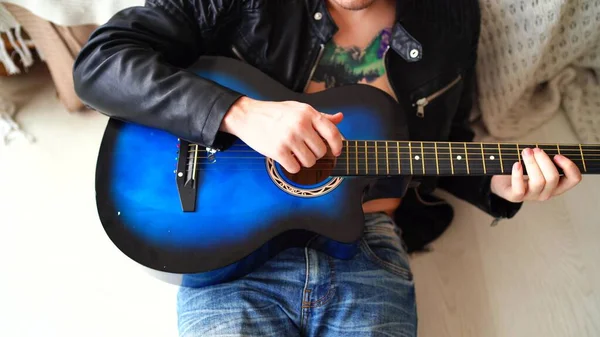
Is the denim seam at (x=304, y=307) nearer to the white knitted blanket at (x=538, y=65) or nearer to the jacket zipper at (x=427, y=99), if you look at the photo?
the jacket zipper at (x=427, y=99)

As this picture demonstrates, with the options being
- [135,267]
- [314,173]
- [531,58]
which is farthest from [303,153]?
[531,58]

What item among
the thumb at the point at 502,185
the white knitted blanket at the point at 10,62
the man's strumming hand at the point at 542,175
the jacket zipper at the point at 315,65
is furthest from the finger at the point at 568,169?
the white knitted blanket at the point at 10,62

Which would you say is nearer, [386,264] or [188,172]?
[188,172]

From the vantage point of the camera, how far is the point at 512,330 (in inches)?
45.9

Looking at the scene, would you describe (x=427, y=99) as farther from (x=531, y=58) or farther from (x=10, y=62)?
(x=10, y=62)

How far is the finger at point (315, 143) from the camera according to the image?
0.79 metres

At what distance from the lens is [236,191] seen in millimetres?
871

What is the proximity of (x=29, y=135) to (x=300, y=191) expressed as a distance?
36.9 inches

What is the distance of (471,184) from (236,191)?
0.58 m

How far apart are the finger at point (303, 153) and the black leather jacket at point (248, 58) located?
147mm

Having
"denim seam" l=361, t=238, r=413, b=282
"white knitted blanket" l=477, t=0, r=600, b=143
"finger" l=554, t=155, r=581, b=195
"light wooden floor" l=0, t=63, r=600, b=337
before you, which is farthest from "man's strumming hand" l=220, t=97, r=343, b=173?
"white knitted blanket" l=477, t=0, r=600, b=143

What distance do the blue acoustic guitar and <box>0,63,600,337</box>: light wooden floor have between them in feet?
1.27

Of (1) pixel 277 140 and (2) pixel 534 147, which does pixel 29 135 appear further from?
(2) pixel 534 147

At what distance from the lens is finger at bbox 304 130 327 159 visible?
Answer: 2.58 feet
